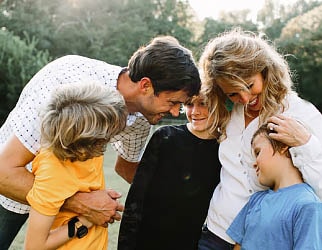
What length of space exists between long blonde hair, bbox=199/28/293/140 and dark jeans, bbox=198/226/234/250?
1.71 feet

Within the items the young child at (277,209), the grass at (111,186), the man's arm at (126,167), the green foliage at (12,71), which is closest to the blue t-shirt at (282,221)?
the young child at (277,209)

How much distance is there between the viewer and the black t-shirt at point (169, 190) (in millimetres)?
2717

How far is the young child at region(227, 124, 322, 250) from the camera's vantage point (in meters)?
2.11

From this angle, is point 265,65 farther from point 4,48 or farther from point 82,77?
point 4,48

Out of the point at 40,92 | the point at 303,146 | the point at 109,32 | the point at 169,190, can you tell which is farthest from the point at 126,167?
the point at 109,32

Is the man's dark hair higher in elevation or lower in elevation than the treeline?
higher

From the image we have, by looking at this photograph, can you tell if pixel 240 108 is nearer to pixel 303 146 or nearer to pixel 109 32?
pixel 303 146

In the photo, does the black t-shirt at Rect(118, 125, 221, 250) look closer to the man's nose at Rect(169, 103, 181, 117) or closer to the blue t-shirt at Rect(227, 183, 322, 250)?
the man's nose at Rect(169, 103, 181, 117)

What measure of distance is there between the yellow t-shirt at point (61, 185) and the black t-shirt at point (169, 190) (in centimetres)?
41

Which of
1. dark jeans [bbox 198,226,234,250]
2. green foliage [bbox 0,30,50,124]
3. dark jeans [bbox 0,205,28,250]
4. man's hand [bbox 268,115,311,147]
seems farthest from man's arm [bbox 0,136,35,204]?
green foliage [bbox 0,30,50,124]

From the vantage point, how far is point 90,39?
34594 millimetres

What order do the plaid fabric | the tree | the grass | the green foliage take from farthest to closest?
the tree, the green foliage, the grass, the plaid fabric

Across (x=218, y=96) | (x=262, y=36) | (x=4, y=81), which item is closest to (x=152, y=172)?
(x=218, y=96)

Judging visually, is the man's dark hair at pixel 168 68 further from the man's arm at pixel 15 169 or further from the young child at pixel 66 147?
the man's arm at pixel 15 169
